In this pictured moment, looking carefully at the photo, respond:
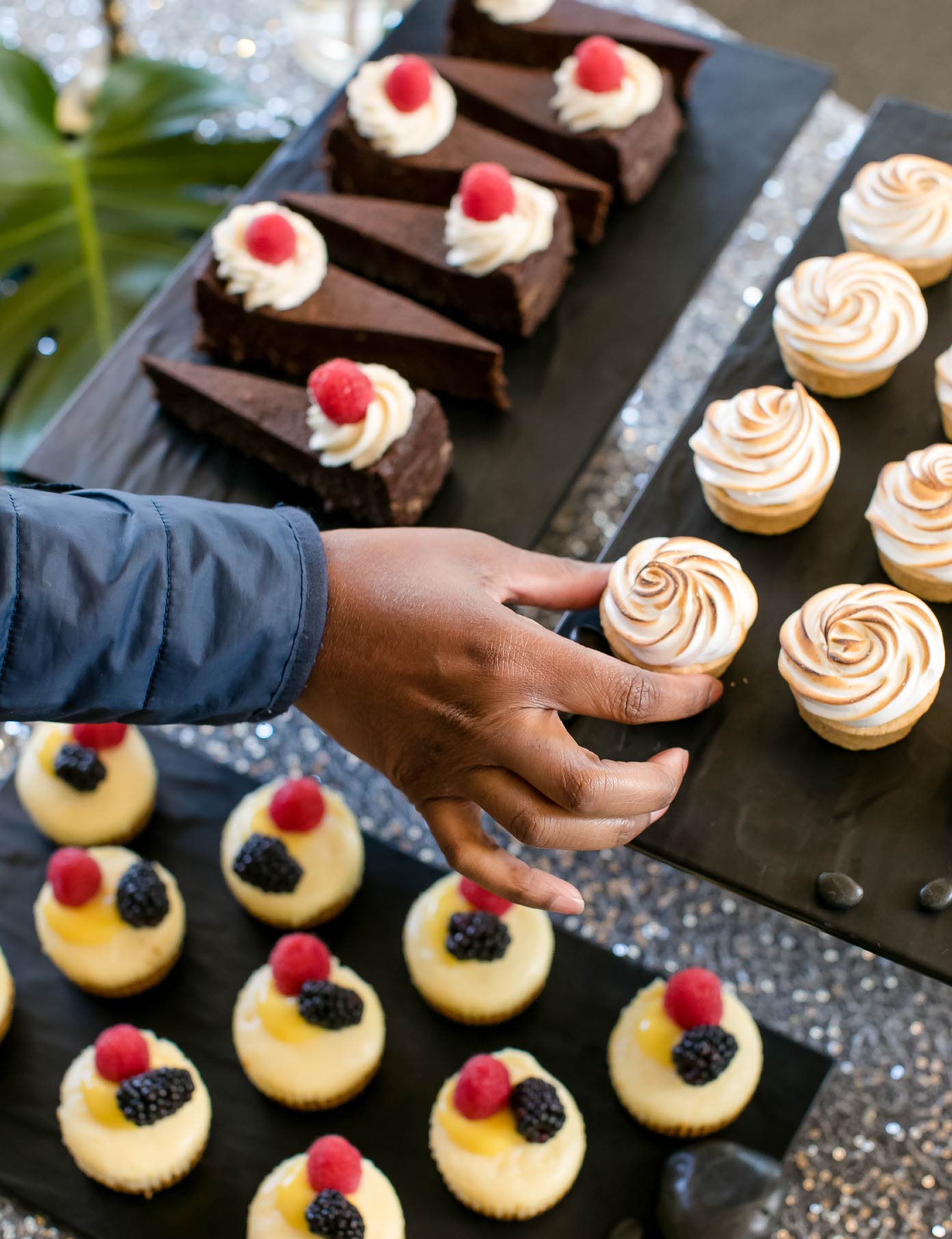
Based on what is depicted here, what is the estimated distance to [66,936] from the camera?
236cm

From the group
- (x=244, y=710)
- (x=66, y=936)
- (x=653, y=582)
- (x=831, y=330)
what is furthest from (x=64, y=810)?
(x=831, y=330)

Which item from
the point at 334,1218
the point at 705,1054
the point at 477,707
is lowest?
the point at 334,1218

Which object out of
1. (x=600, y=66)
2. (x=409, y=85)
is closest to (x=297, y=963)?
(x=409, y=85)

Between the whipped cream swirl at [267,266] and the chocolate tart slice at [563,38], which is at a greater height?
the chocolate tart slice at [563,38]

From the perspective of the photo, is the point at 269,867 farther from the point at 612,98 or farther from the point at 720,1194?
the point at 612,98

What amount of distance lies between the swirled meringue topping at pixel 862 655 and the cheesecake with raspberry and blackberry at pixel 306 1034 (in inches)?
37.7

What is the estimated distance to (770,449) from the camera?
2.16 m

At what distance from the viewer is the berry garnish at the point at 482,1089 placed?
2.12 meters

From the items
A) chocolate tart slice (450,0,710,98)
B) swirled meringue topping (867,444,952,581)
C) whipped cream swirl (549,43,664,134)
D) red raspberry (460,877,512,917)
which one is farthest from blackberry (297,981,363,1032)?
chocolate tart slice (450,0,710,98)

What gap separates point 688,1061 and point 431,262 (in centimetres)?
172

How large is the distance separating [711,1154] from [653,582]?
3.25ft

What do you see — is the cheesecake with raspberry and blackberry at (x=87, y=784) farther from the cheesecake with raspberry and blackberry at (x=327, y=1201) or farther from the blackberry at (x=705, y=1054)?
the blackberry at (x=705, y=1054)

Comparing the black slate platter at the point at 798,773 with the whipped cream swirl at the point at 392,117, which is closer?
the black slate platter at the point at 798,773

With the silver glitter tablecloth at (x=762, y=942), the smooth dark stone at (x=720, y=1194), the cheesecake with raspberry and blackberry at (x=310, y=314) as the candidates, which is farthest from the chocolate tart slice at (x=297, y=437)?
the smooth dark stone at (x=720, y=1194)
